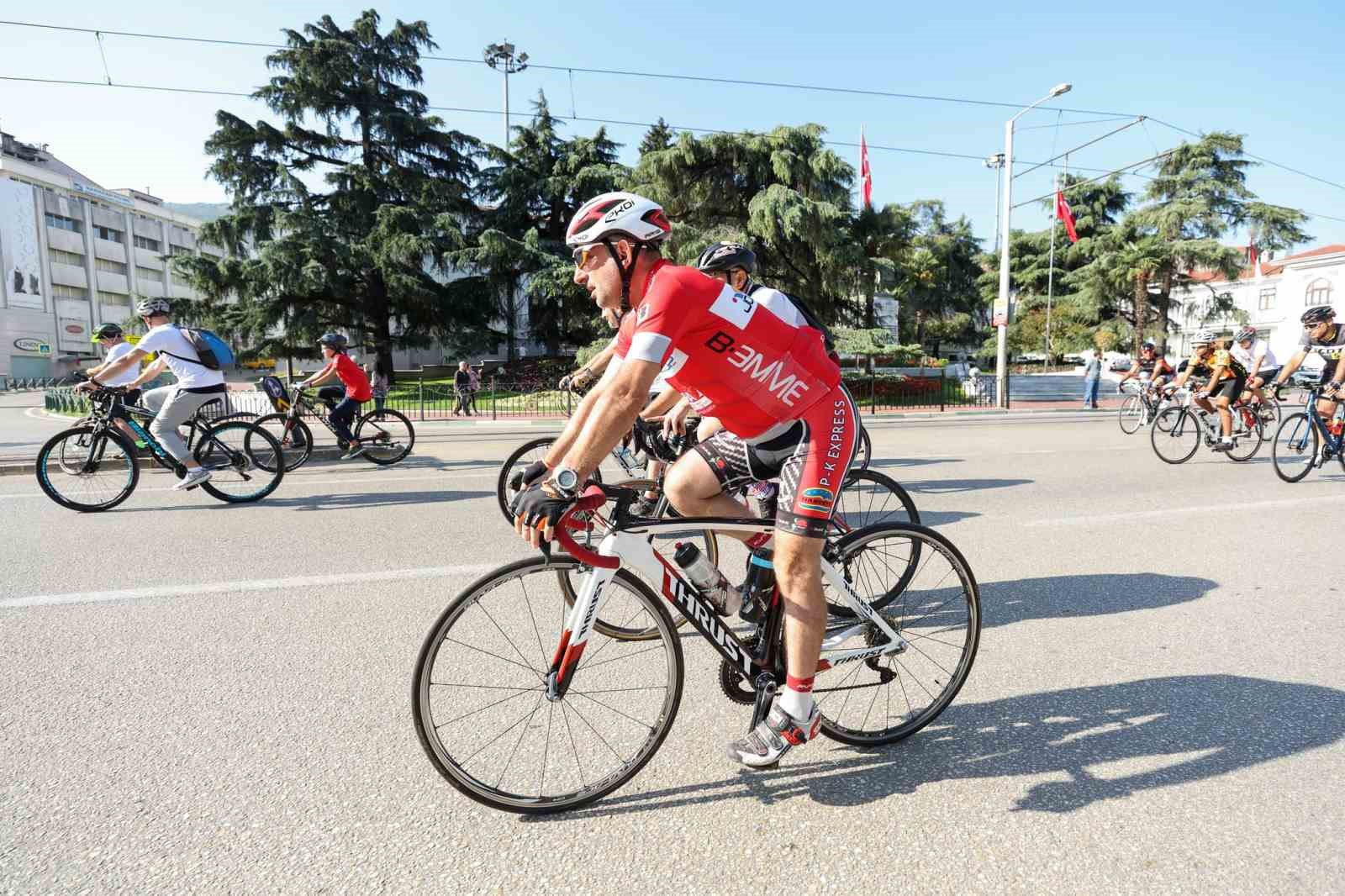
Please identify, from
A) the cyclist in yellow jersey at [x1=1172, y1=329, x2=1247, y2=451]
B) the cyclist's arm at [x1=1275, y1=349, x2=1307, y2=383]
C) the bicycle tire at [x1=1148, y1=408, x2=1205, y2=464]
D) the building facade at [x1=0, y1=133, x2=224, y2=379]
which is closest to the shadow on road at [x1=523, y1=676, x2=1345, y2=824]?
the cyclist's arm at [x1=1275, y1=349, x2=1307, y2=383]

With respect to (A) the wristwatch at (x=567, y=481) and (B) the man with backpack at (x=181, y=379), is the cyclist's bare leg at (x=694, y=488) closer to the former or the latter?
(A) the wristwatch at (x=567, y=481)

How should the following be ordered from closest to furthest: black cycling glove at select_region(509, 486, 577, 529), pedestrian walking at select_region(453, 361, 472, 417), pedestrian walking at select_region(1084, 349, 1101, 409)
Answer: black cycling glove at select_region(509, 486, 577, 529) → pedestrian walking at select_region(453, 361, 472, 417) → pedestrian walking at select_region(1084, 349, 1101, 409)

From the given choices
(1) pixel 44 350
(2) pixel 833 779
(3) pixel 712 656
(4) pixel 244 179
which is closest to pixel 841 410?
(2) pixel 833 779

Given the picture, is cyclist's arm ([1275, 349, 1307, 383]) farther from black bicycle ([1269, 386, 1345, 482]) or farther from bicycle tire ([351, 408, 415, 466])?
bicycle tire ([351, 408, 415, 466])

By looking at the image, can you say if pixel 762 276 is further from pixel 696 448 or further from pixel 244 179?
pixel 696 448

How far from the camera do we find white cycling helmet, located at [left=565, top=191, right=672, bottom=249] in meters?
2.40

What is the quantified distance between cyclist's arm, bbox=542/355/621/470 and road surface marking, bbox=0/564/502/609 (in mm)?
2670

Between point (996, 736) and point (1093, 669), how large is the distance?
908 mm

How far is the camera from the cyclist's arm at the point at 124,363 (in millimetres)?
7164

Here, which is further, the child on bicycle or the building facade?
the building facade

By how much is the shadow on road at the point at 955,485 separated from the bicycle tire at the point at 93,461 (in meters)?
7.75

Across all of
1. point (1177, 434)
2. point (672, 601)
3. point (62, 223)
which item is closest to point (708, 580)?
point (672, 601)

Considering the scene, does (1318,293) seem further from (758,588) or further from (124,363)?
(124,363)

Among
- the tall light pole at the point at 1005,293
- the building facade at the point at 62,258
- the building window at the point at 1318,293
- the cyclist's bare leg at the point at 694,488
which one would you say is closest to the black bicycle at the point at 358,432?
the cyclist's bare leg at the point at 694,488
